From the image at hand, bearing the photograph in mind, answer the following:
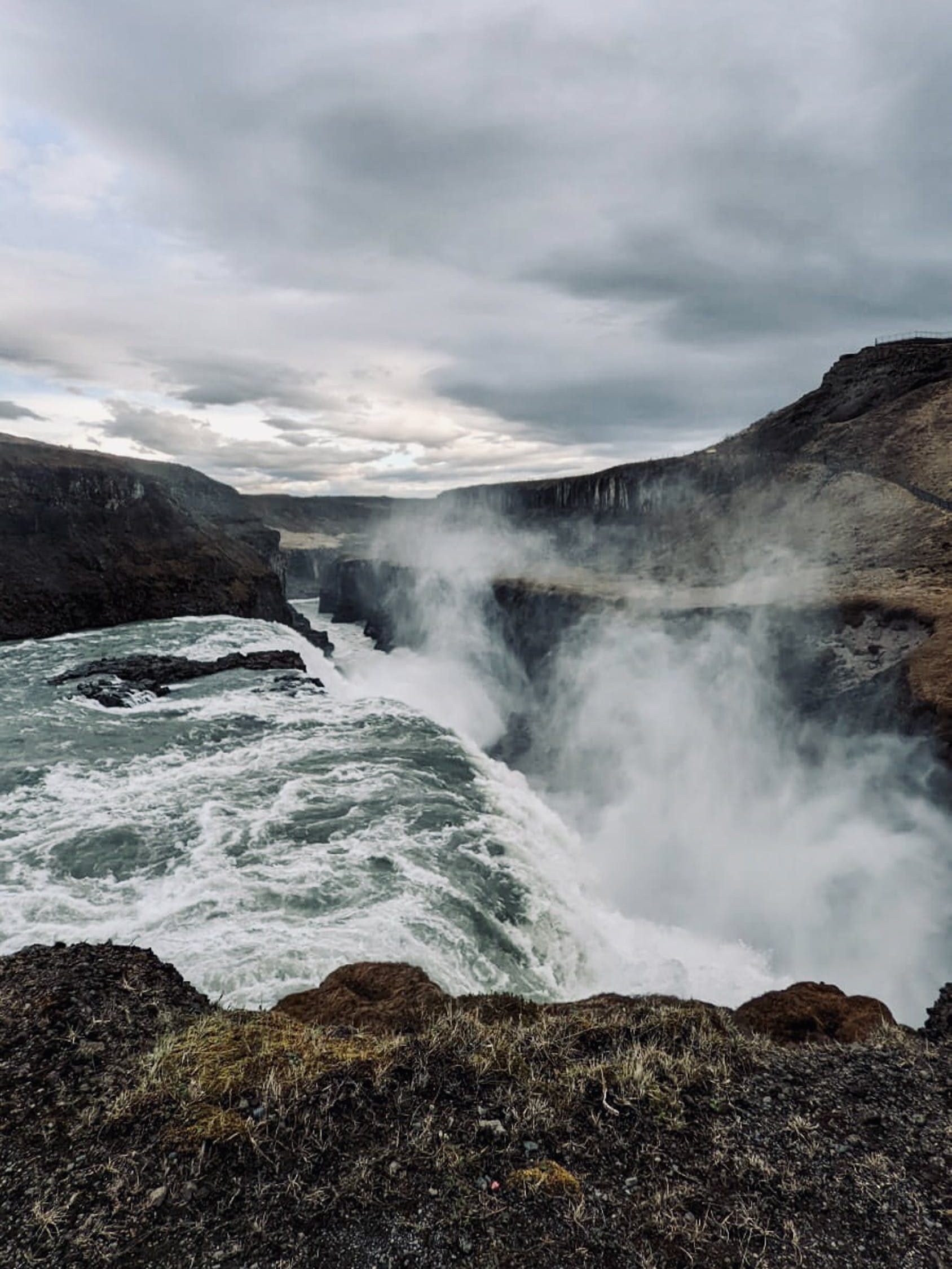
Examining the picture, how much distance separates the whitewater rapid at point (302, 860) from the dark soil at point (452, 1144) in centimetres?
297

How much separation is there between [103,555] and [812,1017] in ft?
133

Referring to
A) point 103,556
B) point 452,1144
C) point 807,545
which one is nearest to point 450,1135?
point 452,1144

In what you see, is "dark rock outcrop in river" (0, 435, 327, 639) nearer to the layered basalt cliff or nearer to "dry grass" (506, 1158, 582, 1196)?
the layered basalt cliff

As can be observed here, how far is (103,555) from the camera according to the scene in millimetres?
35781

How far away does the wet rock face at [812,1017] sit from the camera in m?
5.41

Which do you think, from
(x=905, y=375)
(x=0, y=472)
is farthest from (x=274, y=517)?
(x=905, y=375)

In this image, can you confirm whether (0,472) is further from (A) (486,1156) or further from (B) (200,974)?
(A) (486,1156)

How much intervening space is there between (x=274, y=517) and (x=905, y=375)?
346 feet

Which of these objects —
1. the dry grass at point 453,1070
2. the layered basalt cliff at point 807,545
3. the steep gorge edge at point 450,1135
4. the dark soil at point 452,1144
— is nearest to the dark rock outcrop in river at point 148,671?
the layered basalt cliff at point 807,545

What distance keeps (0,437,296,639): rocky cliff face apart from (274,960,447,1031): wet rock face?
1231 inches

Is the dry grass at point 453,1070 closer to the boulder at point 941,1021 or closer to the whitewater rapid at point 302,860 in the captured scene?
the boulder at point 941,1021

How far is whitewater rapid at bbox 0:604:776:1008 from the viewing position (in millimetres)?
7816

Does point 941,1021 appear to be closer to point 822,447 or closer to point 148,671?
point 148,671

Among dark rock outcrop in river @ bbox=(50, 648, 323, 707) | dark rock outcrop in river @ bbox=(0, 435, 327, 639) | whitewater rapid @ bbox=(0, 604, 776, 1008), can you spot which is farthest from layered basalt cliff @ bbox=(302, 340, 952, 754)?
dark rock outcrop in river @ bbox=(50, 648, 323, 707)
